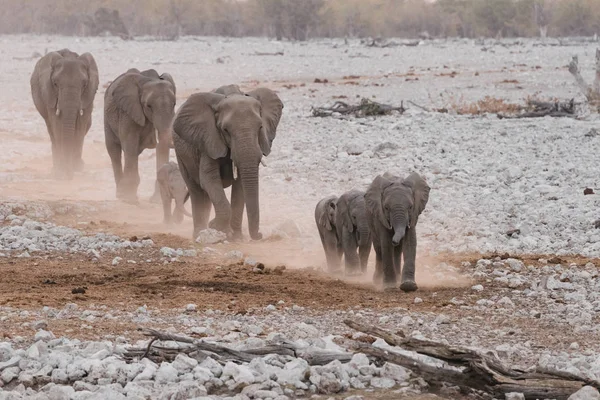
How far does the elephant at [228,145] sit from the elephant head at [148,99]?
231 centimetres

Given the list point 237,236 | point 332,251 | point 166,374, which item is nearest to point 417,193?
point 332,251

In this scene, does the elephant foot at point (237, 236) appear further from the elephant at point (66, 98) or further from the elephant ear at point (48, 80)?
the elephant ear at point (48, 80)

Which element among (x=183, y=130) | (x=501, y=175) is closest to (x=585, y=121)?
(x=501, y=175)

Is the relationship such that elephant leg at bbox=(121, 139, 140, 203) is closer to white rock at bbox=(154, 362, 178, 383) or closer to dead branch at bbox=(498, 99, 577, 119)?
dead branch at bbox=(498, 99, 577, 119)

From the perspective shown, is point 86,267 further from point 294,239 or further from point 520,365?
point 520,365

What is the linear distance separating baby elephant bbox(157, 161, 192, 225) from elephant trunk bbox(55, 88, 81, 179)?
147 inches

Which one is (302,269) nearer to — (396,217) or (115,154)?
(396,217)

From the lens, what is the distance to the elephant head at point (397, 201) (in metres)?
10.4

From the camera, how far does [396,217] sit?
10359 millimetres

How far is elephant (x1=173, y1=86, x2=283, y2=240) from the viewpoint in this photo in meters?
12.8

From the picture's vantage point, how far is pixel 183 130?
43.7 feet

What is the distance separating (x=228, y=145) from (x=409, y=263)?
3.37 m

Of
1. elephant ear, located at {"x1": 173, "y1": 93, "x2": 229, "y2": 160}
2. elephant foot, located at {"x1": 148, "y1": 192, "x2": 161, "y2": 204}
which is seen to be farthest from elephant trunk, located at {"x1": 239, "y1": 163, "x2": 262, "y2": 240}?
elephant foot, located at {"x1": 148, "y1": 192, "x2": 161, "y2": 204}

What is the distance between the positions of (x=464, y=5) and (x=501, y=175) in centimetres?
6985
